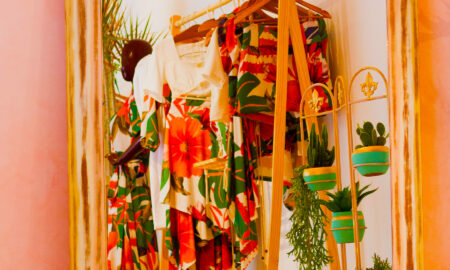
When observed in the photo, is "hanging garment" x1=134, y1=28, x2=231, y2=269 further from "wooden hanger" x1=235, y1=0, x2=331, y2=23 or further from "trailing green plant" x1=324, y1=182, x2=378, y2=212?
"trailing green plant" x1=324, y1=182, x2=378, y2=212

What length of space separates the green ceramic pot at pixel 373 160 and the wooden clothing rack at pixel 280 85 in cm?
20

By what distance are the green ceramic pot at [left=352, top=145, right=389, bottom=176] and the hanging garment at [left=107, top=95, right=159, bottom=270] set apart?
0.45m

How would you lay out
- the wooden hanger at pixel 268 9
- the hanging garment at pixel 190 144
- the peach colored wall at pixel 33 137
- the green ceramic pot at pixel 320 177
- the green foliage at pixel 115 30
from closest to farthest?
the peach colored wall at pixel 33 137
the green foliage at pixel 115 30
the green ceramic pot at pixel 320 177
the hanging garment at pixel 190 144
the wooden hanger at pixel 268 9

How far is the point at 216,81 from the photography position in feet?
4.53

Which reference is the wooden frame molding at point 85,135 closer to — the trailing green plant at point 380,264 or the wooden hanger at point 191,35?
the wooden hanger at point 191,35

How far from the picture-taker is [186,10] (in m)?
1.29

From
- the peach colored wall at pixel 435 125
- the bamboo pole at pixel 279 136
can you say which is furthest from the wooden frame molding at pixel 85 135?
the peach colored wall at pixel 435 125

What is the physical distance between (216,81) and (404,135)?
493mm

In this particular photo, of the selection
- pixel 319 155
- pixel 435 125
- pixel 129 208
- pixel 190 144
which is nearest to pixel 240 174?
pixel 190 144

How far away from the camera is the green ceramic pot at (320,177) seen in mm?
1163

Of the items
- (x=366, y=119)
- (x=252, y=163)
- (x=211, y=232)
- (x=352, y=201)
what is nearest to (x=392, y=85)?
(x=366, y=119)

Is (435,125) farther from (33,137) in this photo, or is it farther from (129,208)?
(33,137)

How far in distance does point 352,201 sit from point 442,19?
1.42 ft

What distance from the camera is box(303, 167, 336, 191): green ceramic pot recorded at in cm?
116
